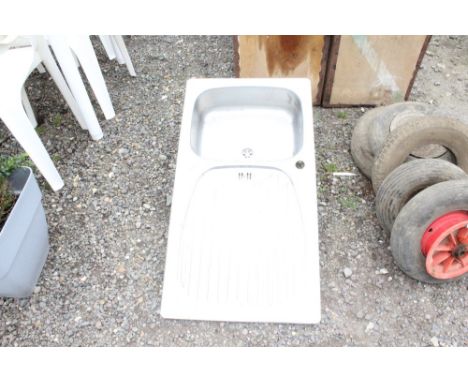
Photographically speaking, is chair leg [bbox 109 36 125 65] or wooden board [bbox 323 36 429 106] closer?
wooden board [bbox 323 36 429 106]

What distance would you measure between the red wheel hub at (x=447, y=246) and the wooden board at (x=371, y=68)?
949 millimetres

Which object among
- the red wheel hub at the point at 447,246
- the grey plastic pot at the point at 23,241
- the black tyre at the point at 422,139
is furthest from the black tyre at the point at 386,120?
the grey plastic pot at the point at 23,241

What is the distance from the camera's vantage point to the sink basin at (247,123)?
203 centimetres

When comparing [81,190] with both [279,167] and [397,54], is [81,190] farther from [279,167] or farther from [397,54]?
[397,54]

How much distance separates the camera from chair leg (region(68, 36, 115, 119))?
204 centimetres

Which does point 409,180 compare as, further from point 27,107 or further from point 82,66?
point 27,107

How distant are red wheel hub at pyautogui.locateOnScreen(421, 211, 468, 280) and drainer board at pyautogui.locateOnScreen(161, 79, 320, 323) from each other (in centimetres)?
43

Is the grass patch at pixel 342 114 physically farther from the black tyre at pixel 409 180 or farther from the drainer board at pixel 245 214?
the black tyre at pixel 409 180

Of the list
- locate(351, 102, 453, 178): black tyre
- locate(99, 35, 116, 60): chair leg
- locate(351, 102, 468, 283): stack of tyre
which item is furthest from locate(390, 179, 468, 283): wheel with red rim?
locate(99, 35, 116, 60): chair leg

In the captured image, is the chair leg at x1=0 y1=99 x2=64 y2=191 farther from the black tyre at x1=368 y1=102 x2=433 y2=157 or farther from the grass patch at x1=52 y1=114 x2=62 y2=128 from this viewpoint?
the black tyre at x1=368 y1=102 x2=433 y2=157

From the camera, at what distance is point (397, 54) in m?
2.18

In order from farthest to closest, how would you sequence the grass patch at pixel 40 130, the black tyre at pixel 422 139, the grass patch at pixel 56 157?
the grass patch at pixel 40 130 → the grass patch at pixel 56 157 → the black tyre at pixel 422 139

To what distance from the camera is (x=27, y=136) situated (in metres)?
1.82

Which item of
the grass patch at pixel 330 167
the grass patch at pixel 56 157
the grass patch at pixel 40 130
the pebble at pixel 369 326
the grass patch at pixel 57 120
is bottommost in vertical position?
the pebble at pixel 369 326
